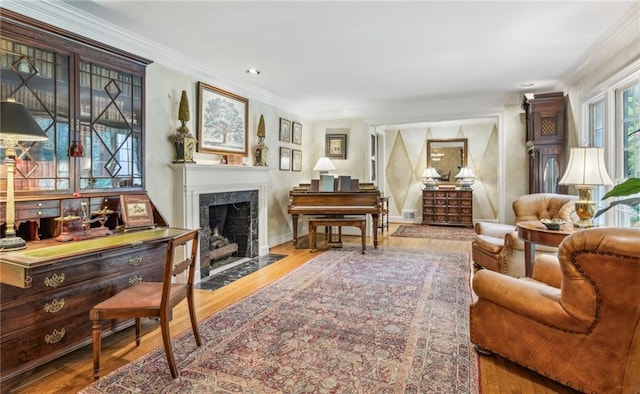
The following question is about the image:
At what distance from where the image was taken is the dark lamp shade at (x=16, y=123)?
188cm

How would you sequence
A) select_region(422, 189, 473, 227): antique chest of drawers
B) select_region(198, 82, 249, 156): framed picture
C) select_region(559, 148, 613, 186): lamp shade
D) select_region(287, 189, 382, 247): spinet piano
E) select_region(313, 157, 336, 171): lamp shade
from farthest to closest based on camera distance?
select_region(422, 189, 473, 227): antique chest of drawers < select_region(313, 157, 336, 171): lamp shade < select_region(287, 189, 382, 247): spinet piano < select_region(198, 82, 249, 156): framed picture < select_region(559, 148, 613, 186): lamp shade

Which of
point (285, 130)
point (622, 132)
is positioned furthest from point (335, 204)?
point (622, 132)

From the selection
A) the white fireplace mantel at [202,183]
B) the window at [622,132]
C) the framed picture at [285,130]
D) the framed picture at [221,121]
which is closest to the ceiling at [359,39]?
the framed picture at [221,121]

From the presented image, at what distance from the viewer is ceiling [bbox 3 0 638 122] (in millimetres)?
2588

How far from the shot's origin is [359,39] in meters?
3.17

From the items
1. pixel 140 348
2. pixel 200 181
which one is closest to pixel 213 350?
pixel 140 348

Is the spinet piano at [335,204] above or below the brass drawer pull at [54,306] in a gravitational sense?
above

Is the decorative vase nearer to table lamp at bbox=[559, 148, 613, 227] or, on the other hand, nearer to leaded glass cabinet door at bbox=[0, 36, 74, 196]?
leaded glass cabinet door at bbox=[0, 36, 74, 196]

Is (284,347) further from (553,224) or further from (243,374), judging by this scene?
(553,224)

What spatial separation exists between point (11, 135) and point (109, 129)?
0.91m

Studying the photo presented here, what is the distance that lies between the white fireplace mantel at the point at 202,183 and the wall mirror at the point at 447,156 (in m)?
5.00

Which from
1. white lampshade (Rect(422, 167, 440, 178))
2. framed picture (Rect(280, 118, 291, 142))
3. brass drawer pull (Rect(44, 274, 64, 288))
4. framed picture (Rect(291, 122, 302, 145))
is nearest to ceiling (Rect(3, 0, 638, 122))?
framed picture (Rect(280, 118, 291, 142))

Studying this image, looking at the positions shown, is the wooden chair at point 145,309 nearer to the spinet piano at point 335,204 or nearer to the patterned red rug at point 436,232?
the spinet piano at point 335,204

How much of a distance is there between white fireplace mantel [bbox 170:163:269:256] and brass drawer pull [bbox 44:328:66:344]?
168 centimetres
